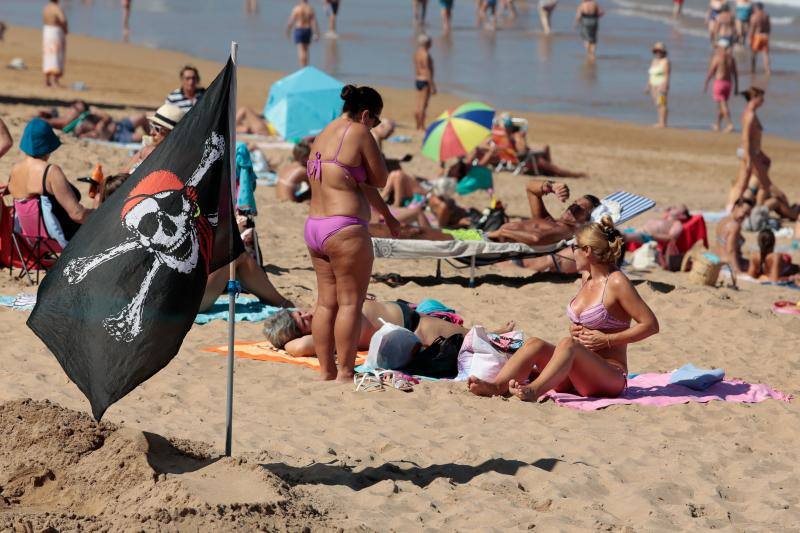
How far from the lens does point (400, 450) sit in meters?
5.33

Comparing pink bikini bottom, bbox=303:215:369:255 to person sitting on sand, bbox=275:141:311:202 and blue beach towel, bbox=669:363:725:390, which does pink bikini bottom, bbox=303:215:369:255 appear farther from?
person sitting on sand, bbox=275:141:311:202

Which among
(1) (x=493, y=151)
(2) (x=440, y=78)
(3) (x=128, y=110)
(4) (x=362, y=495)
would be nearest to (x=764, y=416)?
(4) (x=362, y=495)

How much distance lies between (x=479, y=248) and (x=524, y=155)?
19.8 feet

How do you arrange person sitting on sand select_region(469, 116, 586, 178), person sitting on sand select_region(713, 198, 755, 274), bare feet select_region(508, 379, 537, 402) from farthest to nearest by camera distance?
person sitting on sand select_region(469, 116, 586, 178) < person sitting on sand select_region(713, 198, 755, 274) < bare feet select_region(508, 379, 537, 402)

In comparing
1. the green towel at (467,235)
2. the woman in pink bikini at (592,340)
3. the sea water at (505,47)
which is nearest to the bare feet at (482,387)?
the woman in pink bikini at (592,340)

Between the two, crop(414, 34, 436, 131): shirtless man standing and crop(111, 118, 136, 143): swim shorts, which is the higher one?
crop(414, 34, 436, 131): shirtless man standing

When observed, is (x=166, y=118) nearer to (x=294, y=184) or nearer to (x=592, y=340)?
(x=592, y=340)

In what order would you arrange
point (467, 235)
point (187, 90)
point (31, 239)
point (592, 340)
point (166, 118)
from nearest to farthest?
point (592, 340) → point (166, 118) → point (31, 239) → point (467, 235) → point (187, 90)

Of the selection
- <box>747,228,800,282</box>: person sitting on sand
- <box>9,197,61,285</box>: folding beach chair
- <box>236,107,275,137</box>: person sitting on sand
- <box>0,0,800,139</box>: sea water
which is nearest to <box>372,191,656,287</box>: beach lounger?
<box>747,228,800,282</box>: person sitting on sand

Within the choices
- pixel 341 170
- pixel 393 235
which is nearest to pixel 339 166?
pixel 341 170

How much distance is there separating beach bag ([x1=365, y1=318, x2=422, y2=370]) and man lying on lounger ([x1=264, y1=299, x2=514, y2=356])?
26 centimetres

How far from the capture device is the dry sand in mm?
4500

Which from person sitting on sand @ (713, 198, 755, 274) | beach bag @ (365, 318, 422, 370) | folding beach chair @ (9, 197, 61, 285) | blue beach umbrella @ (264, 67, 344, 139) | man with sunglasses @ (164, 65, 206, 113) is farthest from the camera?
blue beach umbrella @ (264, 67, 344, 139)

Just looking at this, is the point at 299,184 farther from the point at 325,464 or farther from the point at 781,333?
the point at 325,464
